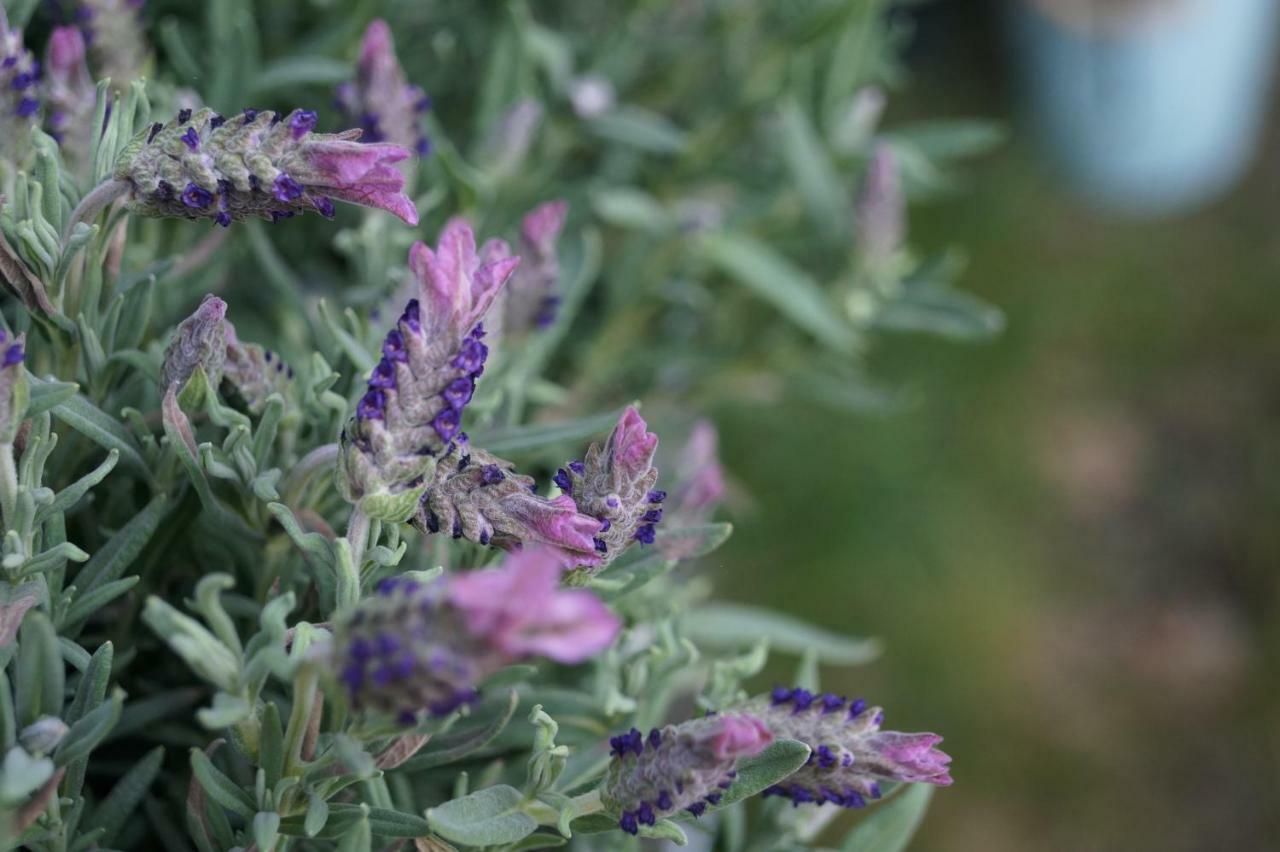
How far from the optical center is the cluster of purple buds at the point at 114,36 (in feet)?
3.06

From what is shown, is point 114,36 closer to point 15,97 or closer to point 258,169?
point 15,97

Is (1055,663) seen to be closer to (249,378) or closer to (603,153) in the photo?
(603,153)

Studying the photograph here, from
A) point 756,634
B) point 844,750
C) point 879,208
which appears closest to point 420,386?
point 844,750

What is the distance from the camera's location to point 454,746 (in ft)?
2.60

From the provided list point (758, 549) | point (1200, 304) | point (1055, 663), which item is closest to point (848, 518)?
point (758, 549)

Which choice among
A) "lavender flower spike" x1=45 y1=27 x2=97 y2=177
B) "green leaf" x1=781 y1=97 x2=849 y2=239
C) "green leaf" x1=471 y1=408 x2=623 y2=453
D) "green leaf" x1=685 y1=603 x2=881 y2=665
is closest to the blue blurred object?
"green leaf" x1=781 y1=97 x2=849 y2=239

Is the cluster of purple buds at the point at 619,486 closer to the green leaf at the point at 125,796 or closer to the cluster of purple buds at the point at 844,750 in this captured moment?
Result: the cluster of purple buds at the point at 844,750

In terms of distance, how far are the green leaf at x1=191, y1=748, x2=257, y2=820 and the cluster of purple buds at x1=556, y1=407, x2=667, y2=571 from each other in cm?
22

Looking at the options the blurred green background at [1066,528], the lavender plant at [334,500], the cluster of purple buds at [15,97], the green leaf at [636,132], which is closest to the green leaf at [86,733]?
the lavender plant at [334,500]

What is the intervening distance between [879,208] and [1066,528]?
4.48ft

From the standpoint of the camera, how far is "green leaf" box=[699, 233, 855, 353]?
1.33 meters

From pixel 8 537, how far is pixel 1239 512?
2298mm

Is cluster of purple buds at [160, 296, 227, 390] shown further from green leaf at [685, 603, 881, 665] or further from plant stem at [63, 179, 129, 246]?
green leaf at [685, 603, 881, 665]

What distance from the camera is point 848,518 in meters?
2.40
